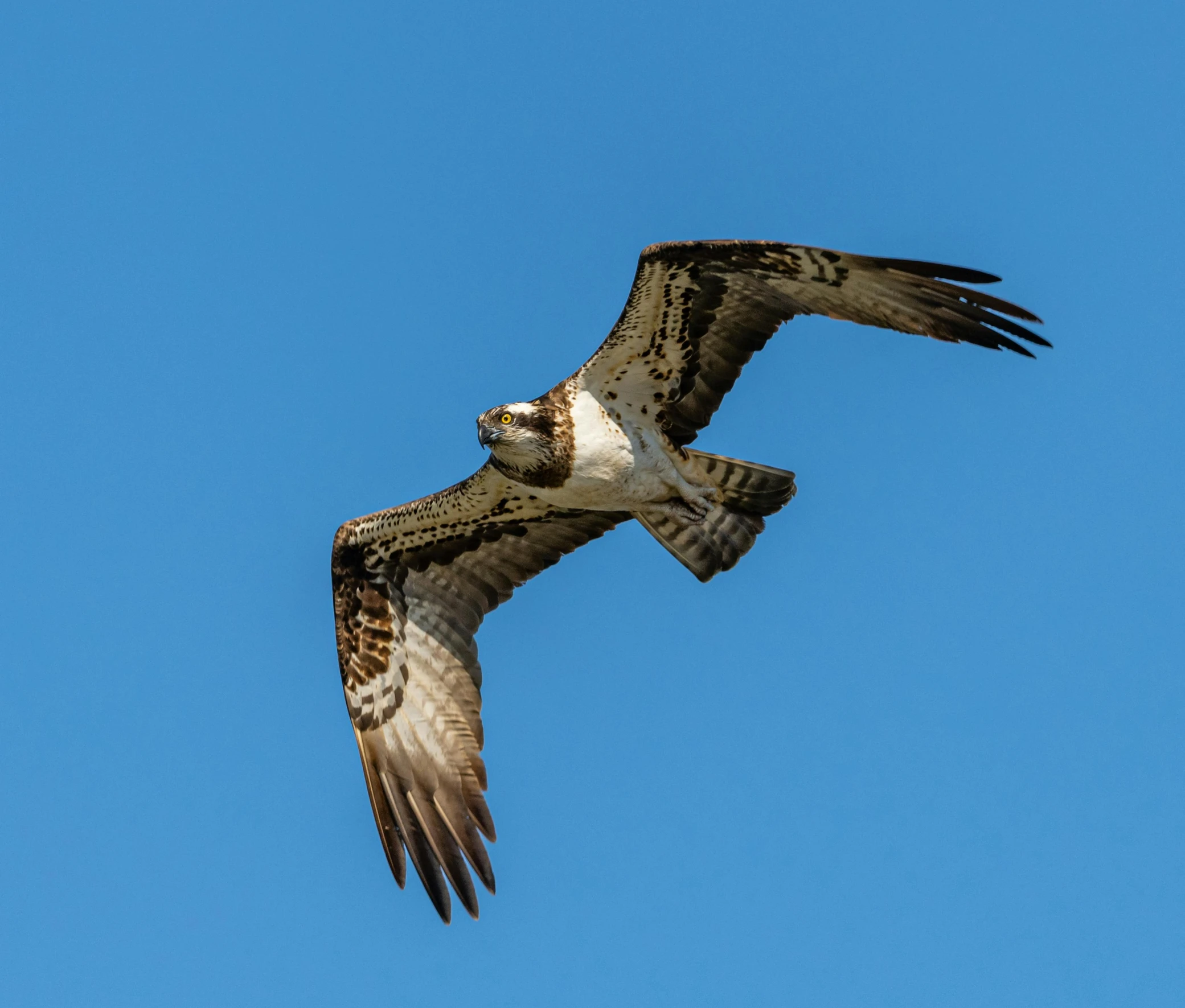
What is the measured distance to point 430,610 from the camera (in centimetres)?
1264

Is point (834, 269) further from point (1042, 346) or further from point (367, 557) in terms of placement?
point (367, 557)

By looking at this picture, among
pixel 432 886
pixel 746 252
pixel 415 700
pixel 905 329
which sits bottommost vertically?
pixel 432 886

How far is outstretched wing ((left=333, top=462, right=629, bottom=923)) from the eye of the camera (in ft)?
39.3

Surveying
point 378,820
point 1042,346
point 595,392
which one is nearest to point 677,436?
point 595,392

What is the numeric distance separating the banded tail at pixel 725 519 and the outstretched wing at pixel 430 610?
666 millimetres

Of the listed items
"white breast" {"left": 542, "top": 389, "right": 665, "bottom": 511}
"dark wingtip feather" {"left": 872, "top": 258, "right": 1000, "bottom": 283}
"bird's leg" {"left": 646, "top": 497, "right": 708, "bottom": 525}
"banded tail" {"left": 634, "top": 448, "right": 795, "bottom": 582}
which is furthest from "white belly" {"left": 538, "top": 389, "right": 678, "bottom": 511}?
"dark wingtip feather" {"left": 872, "top": 258, "right": 1000, "bottom": 283}

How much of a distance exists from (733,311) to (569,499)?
73.5 inches

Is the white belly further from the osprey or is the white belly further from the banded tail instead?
the banded tail

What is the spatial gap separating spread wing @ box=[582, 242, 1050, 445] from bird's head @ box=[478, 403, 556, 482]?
1.75 ft

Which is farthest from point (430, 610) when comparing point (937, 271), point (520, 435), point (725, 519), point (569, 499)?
point (937, 271)

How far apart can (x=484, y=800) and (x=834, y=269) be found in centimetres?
460

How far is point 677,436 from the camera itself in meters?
11.6

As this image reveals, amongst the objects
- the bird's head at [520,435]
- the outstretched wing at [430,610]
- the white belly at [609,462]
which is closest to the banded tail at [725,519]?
the white belly at [609,462]

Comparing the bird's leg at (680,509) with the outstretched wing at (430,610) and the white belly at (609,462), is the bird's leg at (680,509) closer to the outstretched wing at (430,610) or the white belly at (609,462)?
the white belly at (609,462)
